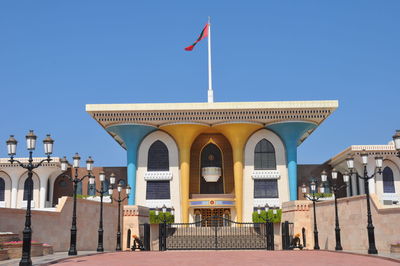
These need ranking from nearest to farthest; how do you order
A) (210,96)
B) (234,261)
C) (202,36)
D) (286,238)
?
(234,261) → (286,238) → (210,96) → (202,36)

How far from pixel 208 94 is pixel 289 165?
36.9ft

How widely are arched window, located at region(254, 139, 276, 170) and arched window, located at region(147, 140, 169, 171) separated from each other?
9436 millimetres

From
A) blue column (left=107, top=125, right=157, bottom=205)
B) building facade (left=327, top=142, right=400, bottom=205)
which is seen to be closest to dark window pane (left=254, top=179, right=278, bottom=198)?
building facade (left=327, top=142, right=400, bottom=205)

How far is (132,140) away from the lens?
48.5m

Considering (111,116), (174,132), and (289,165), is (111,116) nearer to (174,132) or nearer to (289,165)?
(174,132)

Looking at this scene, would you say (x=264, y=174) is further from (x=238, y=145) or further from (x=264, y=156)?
(x=238, y=145)

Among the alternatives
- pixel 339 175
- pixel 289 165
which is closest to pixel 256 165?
pixel 289 165

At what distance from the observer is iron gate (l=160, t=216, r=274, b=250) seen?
2766cm

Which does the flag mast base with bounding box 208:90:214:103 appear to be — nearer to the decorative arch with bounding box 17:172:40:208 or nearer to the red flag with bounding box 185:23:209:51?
the red flag with bounding box 185:23:209:51

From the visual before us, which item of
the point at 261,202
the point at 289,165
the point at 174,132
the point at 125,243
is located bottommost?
the point at 125,243

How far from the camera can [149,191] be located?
158 ft

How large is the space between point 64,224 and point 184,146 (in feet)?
77.9

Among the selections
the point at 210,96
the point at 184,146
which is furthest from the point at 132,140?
the point at 210,96

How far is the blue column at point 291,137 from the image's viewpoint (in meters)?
47.4
